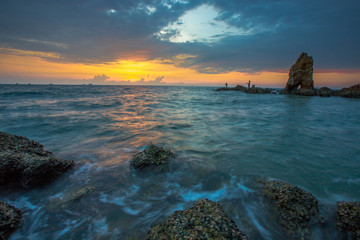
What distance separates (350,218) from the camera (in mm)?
2734

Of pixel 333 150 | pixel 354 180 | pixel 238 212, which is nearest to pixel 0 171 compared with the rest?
Result: pixel 238 212

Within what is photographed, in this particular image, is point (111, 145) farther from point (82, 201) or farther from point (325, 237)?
point (325, 237)

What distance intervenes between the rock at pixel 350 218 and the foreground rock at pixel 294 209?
0.34 metres

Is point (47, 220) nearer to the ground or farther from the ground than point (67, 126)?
nearer to the ground

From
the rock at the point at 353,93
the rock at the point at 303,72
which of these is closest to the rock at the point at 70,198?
the rock at the point at 353,93

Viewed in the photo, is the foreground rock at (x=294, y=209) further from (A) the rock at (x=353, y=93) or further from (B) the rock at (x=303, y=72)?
(B) the rock at (x=303, y=72)

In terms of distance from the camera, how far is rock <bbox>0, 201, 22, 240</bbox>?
8.15ft

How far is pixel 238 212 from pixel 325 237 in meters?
1.38

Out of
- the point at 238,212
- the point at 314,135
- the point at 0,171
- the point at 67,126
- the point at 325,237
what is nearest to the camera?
the point at 325,237

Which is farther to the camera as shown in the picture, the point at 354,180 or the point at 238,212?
the point at 354,180

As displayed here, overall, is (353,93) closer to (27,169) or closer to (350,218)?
(350,218)

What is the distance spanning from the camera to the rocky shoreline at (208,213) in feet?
7.13

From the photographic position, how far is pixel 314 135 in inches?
327

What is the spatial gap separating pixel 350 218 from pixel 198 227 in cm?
275
